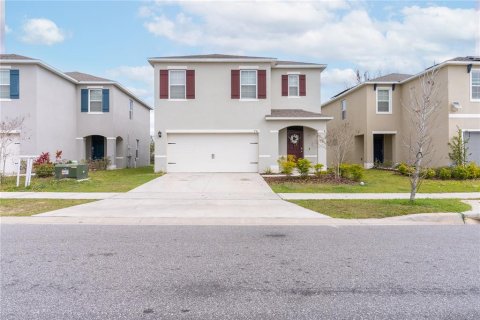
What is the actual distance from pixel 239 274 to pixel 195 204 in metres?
6.23

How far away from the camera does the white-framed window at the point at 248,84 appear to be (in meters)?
21.2

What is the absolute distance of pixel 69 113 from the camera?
79.4 feet

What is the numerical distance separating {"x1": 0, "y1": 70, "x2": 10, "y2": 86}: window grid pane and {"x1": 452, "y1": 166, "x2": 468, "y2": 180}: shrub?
77.7ft

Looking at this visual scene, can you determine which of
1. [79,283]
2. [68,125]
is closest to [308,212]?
[79,283]

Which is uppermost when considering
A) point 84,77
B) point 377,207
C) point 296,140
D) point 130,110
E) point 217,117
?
point 84,77

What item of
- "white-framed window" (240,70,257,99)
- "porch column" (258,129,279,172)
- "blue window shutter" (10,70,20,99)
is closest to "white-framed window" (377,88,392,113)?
"porch column" (258,129,279,172)

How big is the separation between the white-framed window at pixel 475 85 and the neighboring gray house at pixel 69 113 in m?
22.0

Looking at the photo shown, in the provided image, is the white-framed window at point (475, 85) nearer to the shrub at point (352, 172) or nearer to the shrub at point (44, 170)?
the shrub at point (352, 172)

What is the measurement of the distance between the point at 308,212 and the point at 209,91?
1307cm

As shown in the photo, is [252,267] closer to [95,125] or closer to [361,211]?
[361,211]

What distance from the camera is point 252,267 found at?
16.9 ft

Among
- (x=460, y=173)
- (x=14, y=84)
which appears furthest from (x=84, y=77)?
(x=460, y=173)

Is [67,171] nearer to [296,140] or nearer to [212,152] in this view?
[212,152]

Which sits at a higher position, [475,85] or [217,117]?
[475,85]
